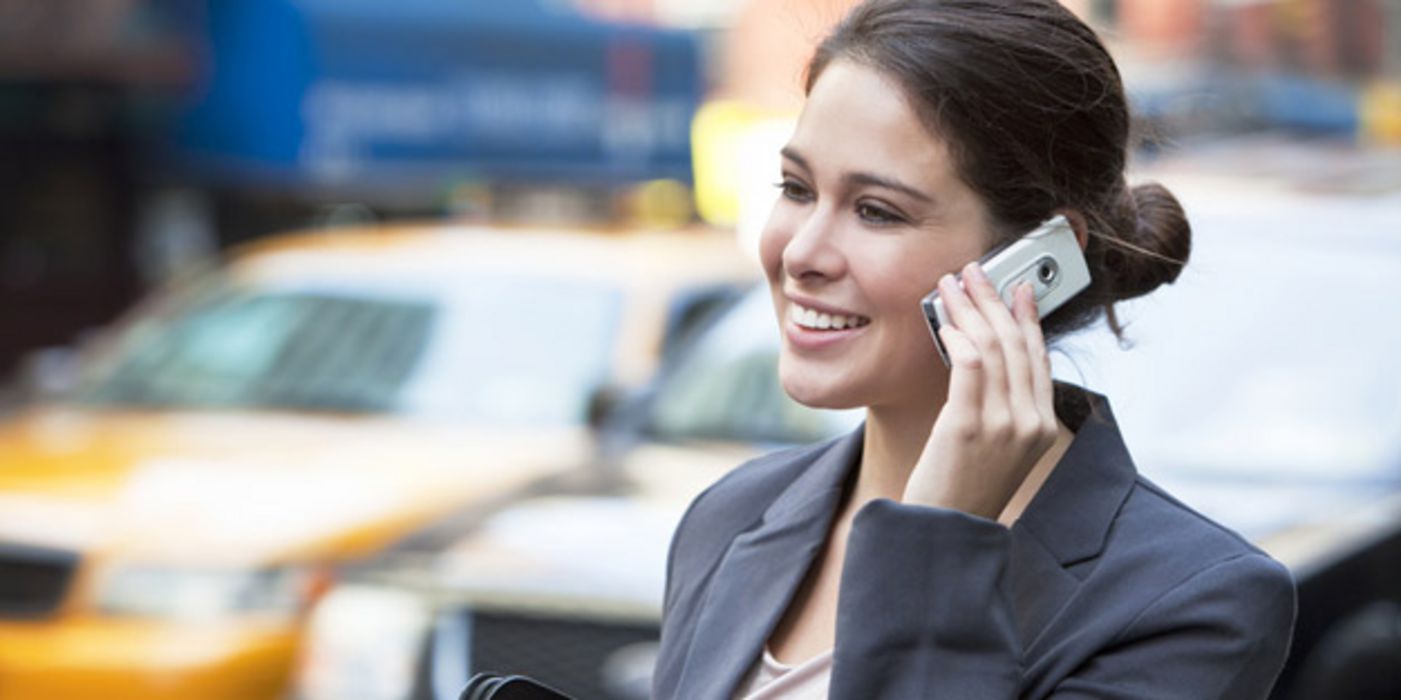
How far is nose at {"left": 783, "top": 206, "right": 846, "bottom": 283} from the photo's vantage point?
216 cm

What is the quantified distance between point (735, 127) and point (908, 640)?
813 inches

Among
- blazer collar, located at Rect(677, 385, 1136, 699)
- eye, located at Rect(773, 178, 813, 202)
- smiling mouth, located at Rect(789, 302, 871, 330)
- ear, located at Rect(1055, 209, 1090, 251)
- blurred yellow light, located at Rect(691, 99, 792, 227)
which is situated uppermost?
blurred yellow light, located at Rect(691, 99, 792, 227)

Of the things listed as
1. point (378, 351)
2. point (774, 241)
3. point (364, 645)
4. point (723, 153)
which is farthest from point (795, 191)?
point (723, 153)

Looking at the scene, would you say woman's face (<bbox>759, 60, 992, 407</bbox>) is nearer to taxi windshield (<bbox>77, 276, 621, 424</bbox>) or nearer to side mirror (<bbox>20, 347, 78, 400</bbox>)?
taxi windshield (<bbox>77, 276, 621, 424</bbox>)

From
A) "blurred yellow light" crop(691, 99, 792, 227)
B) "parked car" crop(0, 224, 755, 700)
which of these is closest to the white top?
"parked car" crop(0, 224, 755, 700)

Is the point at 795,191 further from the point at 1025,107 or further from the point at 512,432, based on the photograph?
the point at 512,432

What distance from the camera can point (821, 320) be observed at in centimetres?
220

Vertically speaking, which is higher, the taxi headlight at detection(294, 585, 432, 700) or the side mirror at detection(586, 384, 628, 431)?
the side mirror at detection(586, 384, 628, 431)

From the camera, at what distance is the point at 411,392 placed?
7.12 m

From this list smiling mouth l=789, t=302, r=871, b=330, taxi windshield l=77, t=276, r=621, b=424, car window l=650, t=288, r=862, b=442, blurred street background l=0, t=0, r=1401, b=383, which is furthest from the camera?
blurred street background l=0, t=0, r=1401, b=383

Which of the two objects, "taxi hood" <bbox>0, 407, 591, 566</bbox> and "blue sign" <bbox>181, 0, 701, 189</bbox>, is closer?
"taxi hood" <bbox>0, 407, 591, 566</bbox>

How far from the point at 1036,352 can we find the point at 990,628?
0.91ft

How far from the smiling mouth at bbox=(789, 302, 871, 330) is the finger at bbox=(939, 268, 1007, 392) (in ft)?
0.38

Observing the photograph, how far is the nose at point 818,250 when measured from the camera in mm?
2162
